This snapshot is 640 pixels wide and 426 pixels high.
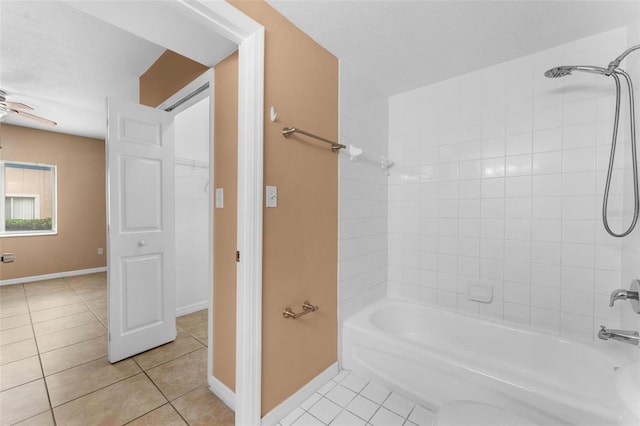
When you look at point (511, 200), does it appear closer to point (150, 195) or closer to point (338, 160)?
point (338, 160)

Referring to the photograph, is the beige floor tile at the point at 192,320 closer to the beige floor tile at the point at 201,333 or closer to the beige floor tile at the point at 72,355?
the beige floor tile at the point at 201,333

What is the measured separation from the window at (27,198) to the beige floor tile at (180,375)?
4201mm

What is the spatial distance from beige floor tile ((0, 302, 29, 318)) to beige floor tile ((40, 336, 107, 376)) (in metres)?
1.39

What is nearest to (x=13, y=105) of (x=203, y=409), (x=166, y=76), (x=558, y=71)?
(x=166, y=76)

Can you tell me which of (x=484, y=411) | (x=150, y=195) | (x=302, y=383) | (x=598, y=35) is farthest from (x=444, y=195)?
(x=150, y=195)

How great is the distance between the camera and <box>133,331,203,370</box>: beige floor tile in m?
2.03

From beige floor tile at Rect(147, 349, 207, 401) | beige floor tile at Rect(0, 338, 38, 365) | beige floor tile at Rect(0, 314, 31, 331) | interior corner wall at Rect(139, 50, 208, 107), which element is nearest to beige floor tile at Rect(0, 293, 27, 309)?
beige floor tile at Rect(0, 314, 31, 331)

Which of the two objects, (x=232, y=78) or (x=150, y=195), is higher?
(x=232, y=78)

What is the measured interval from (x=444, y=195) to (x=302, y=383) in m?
1.74

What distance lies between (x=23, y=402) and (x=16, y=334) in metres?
1.34

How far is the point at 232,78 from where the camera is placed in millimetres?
1615

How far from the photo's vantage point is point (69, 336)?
8.02 ft

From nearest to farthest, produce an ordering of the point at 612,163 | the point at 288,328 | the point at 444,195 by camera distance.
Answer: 1. the point at 612,163
2. the point at 288,328
3. the point at 444,195

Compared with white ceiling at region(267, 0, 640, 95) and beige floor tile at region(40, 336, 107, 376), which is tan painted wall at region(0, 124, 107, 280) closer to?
beige floor tile at region(40, 336, 107, 376)
